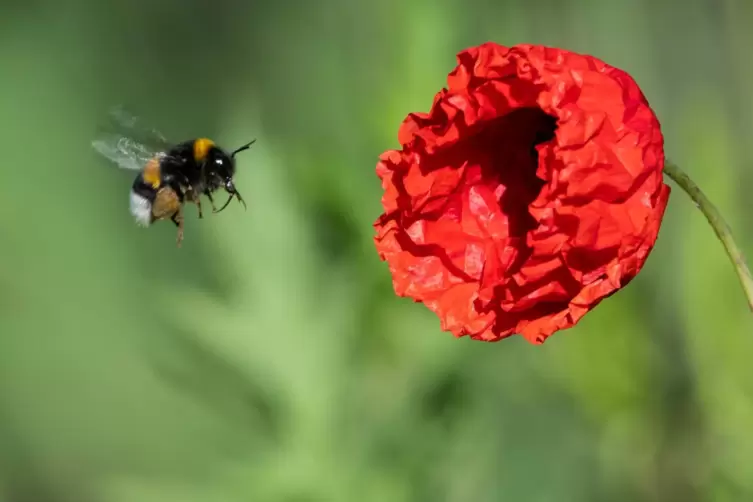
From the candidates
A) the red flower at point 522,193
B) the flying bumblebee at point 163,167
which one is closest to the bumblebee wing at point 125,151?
the flying bumblebee at point 163,167

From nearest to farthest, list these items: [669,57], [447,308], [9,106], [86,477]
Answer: [447,308] < [669,57] < [86,477] < [9,106]

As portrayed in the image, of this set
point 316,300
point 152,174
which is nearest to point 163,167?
point 152,174

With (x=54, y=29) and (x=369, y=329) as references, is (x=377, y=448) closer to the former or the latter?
(x=369, y=329)

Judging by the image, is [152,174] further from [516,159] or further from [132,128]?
[516,159]

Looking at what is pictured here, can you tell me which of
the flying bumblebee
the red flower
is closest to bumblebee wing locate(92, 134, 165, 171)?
the flying bumblebee

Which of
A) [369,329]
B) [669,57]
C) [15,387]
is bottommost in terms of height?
[15,387]

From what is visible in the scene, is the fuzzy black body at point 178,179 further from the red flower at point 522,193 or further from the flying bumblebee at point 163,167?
the red flower at point 522,193

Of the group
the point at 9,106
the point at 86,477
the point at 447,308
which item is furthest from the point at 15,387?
the point at 447,308
